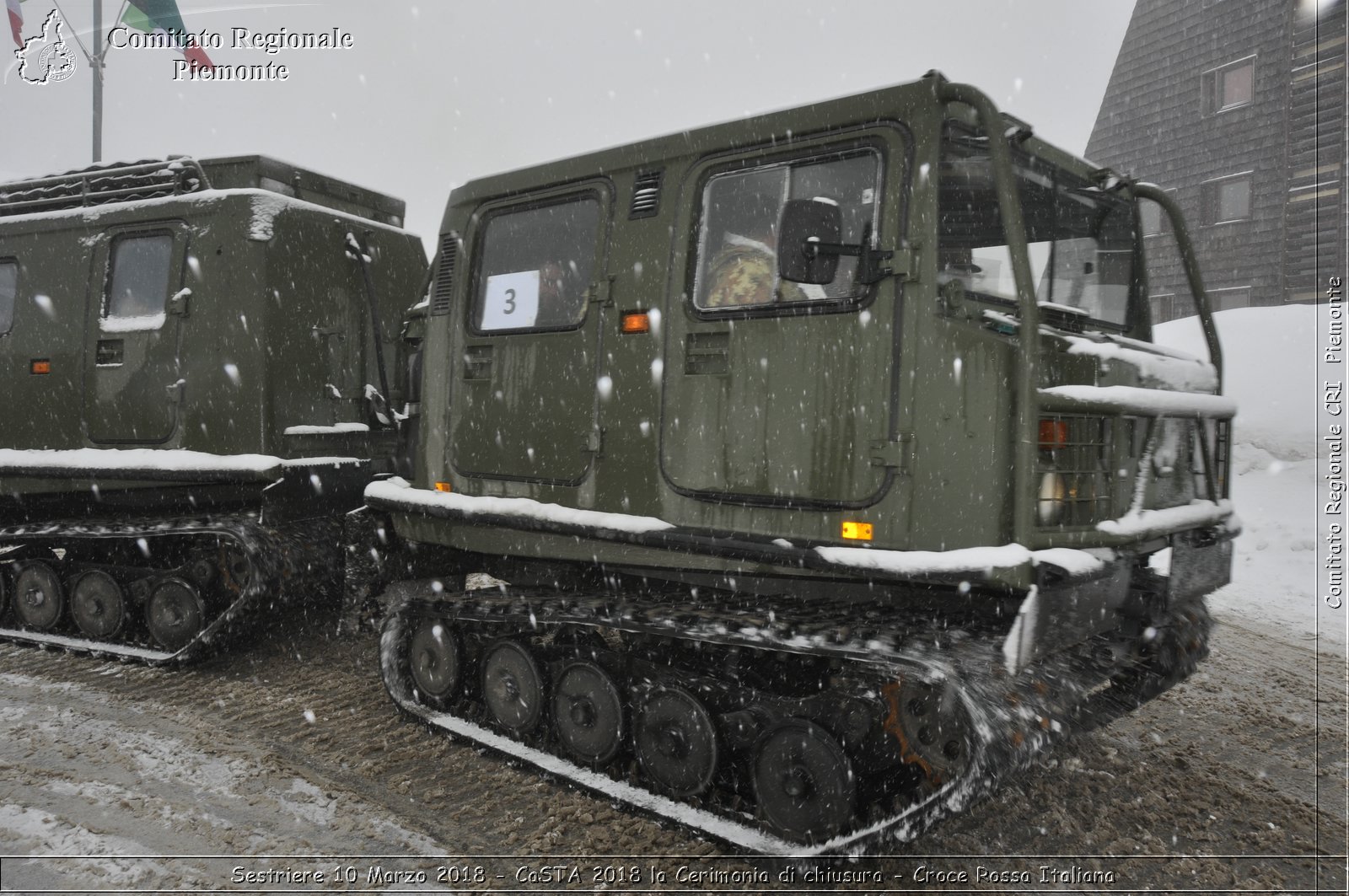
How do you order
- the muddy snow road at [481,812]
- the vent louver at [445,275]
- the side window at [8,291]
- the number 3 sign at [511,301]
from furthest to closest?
the side window at [8,291] → the vent louver at [445,275] → the number 3 sign at [511,301] → the muddy snow road at [481,812]

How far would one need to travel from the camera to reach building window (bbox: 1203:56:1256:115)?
732 inches

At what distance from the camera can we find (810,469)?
3.44m

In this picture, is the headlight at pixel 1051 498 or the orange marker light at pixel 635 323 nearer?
the headlight at pixel 1051 498

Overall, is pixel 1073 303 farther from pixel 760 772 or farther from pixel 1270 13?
pixel 1270 13

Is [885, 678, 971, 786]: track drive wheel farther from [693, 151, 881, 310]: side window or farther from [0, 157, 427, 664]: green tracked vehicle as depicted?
[0, 157, 427, 664]: green tracked vehicle

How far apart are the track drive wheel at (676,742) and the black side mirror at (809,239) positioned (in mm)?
1729

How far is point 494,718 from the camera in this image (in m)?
4.44

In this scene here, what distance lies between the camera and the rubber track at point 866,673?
9.61 feet

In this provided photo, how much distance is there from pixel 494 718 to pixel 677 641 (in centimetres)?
117

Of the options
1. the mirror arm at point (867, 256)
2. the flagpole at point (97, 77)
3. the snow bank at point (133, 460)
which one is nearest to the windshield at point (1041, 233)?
the mirror arm at point (867, 256)

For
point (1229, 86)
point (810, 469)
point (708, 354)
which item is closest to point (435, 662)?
point (708, 354)

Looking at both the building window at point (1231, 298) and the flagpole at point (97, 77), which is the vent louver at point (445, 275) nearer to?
the flagpole at point (97, 77)

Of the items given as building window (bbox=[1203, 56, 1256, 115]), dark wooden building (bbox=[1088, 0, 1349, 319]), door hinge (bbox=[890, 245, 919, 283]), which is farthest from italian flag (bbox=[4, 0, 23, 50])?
building window (bbox=[1203, 56, 1256, 115])

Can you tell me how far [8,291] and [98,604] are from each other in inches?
97.9
